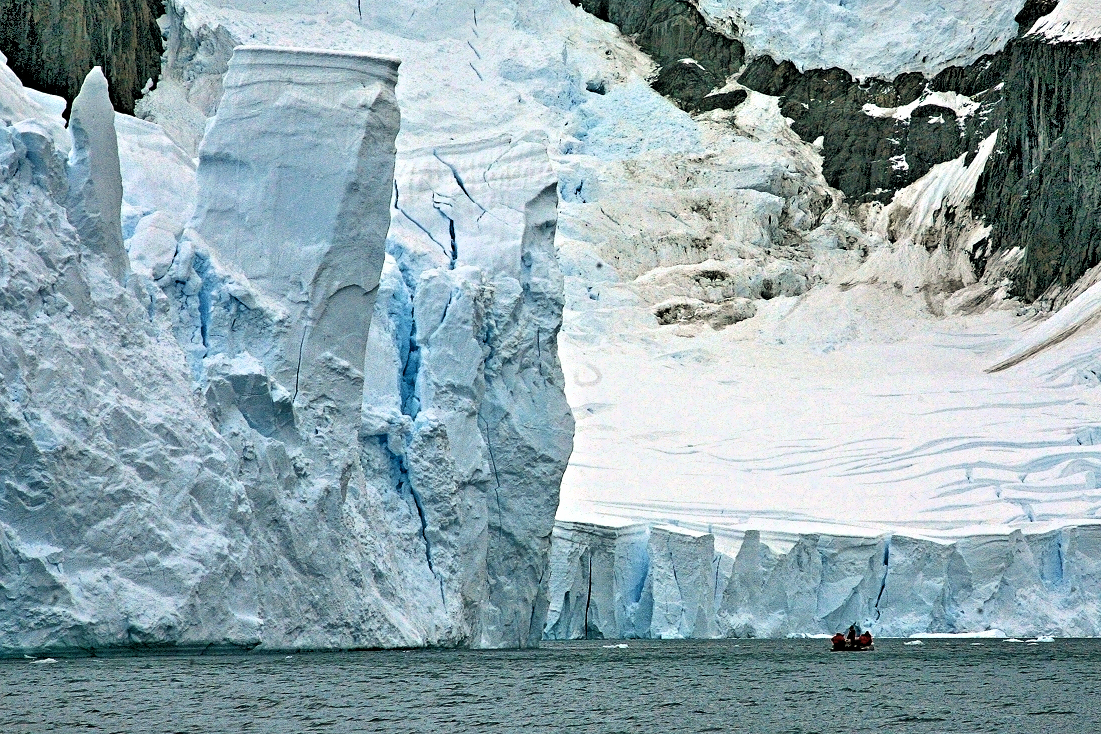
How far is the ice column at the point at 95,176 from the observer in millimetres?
14078

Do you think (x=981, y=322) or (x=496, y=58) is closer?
(x=981, y=322)

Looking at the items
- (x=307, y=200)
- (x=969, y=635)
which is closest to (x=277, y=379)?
(x=307, y=200)

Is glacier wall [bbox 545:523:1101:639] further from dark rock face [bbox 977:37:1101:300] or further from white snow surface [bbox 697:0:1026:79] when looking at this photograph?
white snow surface [bbox 697:0:1026:79]

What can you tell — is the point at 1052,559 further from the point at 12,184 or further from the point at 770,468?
the point at 12,184

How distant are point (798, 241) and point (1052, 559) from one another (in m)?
28.1

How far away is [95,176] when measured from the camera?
14211 millimetres

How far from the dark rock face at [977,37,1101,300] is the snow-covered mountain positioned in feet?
0.42

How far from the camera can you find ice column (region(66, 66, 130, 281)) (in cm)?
1408

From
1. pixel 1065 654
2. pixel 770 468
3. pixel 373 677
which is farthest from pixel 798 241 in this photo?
pixel 373 677

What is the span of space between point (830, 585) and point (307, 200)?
48.6 feet

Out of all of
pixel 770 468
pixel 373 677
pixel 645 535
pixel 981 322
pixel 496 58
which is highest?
pixel 496 58

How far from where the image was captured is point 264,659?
15.8 meters

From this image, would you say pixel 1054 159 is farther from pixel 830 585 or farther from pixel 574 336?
pixel 830 585

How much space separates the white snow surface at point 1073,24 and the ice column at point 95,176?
145 feet
